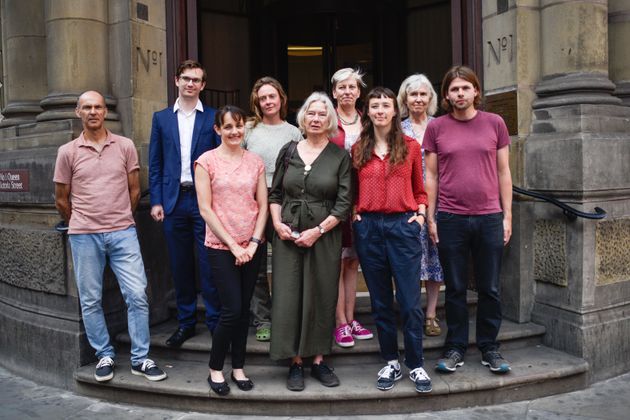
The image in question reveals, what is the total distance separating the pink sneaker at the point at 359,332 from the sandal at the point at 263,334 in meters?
0.62

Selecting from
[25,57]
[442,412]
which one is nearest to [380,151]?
[442,412]

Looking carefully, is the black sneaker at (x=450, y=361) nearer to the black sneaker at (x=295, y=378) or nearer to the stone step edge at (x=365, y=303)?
the stone step edge at (x=365, y=303)

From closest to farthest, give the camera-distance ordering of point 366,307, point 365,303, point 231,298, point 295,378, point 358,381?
1. point 231,298
2. point 295,378
3. point 358,381
4. point 366,307
5. point 365,303

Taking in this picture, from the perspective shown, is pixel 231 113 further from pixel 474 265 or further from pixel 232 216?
pixel 474 265

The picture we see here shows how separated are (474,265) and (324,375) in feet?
4.15

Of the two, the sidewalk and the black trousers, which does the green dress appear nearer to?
the black trousers

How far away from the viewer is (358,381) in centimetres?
437

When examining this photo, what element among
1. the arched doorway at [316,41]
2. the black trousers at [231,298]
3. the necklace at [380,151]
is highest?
the arched doorway at [316,41]

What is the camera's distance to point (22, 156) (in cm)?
537

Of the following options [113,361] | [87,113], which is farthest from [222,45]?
[113,361]

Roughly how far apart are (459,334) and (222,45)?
644cm

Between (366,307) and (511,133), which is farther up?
(511,133)

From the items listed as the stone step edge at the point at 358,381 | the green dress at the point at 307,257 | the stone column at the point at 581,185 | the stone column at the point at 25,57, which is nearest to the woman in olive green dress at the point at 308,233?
the green dress at the point at 307,257

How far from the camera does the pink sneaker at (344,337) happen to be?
464 cm
